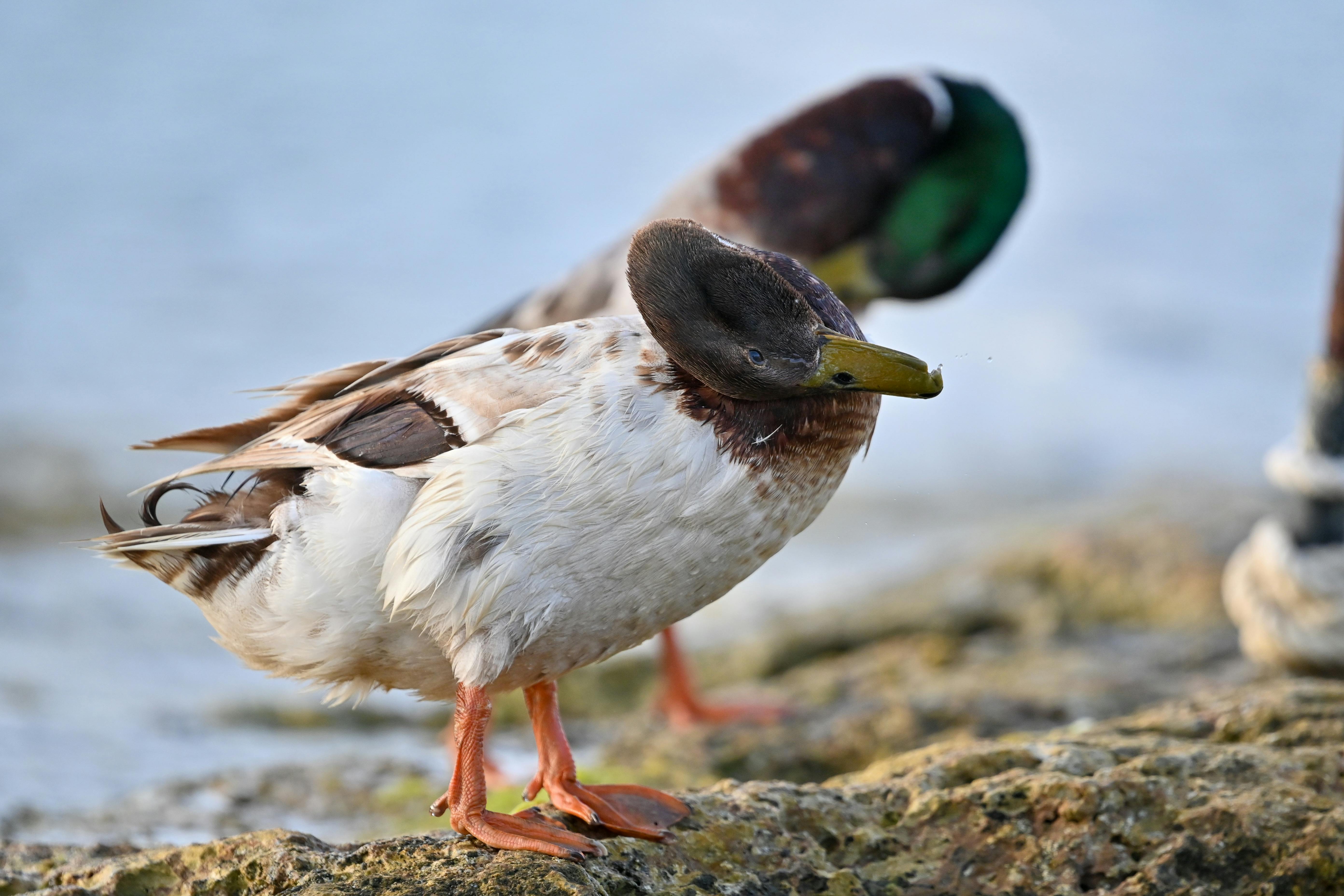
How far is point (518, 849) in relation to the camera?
2949 millimetres

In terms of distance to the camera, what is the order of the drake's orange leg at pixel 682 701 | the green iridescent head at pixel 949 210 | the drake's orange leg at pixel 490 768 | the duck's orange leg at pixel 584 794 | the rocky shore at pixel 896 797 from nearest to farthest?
the rocky shore at pixel 896 797, the duck's orange leg at pixel 584 794, the drake's orange leg at pixel 490 768, the drake's orange leg at pixel 682 701, the green iridescent head at pixel 949 210

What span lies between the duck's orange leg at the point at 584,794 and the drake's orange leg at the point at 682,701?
2940 millimetres

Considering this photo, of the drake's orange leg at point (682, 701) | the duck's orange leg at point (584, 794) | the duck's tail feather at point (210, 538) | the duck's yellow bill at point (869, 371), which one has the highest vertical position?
the duck's yellow bill at point (869, 371)

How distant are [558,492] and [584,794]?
2.91 feet

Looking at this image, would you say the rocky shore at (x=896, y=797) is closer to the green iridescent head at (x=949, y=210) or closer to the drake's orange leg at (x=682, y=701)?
the drake's orange leg at (x=682, y=701)

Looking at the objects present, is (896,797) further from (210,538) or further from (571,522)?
(210,538)

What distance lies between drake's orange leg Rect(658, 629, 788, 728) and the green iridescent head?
2.45 metres

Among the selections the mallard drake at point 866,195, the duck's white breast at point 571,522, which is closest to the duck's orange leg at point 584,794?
the duck's white breast at point 571,522

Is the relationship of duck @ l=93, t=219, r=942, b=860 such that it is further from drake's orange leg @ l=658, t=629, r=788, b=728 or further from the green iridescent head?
the green iridescent head

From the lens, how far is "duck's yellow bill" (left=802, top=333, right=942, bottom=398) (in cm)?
301

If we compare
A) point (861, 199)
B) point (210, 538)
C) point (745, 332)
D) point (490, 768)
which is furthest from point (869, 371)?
point (861, 199)

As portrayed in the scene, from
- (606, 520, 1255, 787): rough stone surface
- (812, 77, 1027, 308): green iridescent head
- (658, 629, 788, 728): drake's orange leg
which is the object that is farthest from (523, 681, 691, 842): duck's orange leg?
(812, 77, 1027, 308): green iridescent head

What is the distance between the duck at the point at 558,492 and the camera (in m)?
2.96

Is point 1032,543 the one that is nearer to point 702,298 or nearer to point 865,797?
point 865,797
